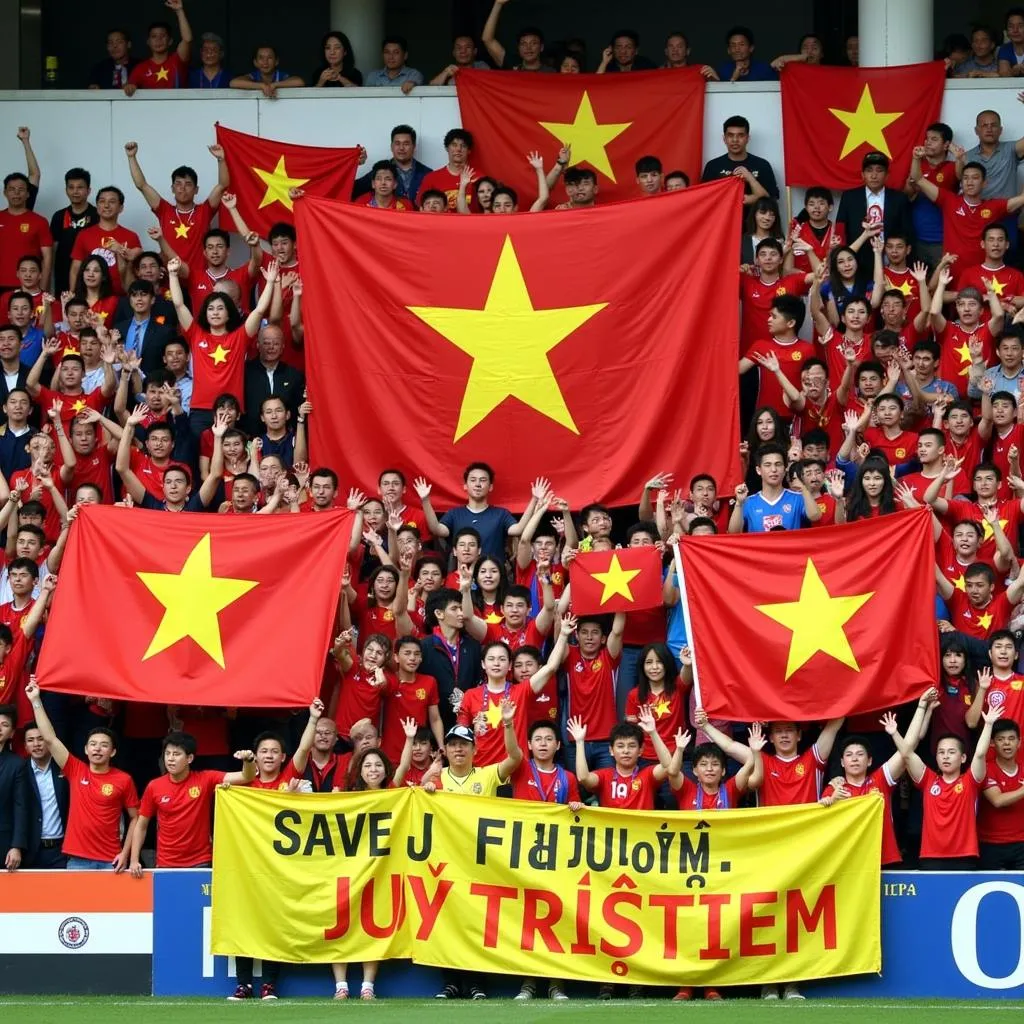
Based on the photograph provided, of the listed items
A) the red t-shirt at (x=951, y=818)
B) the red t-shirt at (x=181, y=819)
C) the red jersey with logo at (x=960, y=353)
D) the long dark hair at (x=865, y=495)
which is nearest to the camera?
the red t-shirt at (x=951, y=818)

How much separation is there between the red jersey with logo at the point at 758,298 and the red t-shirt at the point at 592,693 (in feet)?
11.1

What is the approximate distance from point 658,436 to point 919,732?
3211 mm

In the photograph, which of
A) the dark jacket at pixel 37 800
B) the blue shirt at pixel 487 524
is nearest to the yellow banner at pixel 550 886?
the dark jacket at pixel 37 800

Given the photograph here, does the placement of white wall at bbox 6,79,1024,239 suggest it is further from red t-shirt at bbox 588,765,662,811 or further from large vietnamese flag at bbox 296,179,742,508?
red t-shirt at bbox 588,765,662,811

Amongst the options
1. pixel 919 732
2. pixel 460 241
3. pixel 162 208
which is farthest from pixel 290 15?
pixel 919 732

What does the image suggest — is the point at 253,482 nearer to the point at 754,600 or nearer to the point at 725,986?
the point at 754,600

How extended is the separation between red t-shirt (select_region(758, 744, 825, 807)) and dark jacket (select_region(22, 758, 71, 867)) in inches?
171

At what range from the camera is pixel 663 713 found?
543 inches

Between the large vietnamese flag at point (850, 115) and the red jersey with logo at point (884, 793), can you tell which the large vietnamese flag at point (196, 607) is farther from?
the large vietnamese flag at point (850, 115)

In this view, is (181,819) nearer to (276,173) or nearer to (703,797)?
(703,797)

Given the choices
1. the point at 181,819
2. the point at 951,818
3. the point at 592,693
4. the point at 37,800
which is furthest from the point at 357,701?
the point at 951,818

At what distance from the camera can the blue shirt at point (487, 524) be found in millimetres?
15172

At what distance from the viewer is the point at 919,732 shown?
43.5 feet

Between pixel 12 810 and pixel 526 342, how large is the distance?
4.93 m
